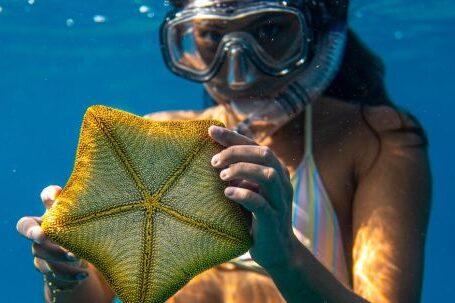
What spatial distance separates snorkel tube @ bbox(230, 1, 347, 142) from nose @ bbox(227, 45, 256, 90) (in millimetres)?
171

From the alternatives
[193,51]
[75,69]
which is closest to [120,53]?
[75,69]

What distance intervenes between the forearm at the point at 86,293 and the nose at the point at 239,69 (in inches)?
61.2

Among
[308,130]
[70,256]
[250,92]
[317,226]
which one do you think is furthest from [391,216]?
[70,256]

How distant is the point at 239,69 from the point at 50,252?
2.01 meters

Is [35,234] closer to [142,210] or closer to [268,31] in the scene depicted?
[142,210]

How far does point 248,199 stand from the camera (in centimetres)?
207

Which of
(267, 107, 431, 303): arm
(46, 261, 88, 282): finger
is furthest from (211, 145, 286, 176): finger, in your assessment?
(267, 107, 431, 303): arm

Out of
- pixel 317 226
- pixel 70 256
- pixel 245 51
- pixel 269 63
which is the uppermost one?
pixel 245 51

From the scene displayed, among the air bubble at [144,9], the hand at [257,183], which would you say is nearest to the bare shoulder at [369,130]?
the hand at [257,183]

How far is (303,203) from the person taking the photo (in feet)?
11.8

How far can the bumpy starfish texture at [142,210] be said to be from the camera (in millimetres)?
2072

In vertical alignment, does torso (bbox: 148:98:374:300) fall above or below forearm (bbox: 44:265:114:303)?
above

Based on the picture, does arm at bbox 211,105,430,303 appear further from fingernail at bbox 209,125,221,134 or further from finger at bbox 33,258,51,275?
finger at bbox 33,258,51,275

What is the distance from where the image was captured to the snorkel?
3.65m
